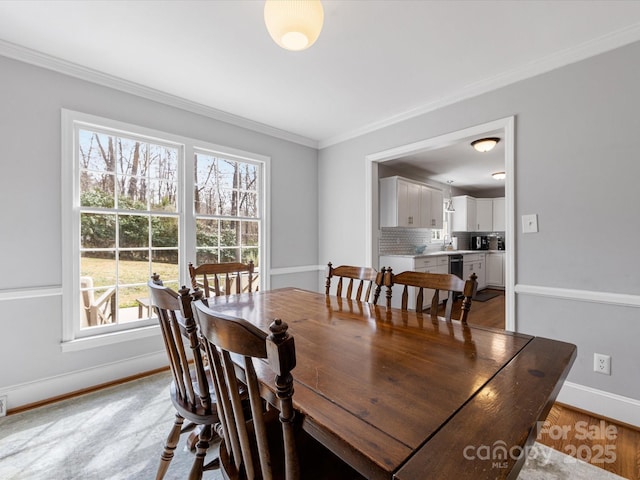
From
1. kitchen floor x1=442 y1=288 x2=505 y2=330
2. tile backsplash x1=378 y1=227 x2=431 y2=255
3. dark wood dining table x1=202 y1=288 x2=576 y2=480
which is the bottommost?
kitchen floor x1=442 y1=288 x2=505 y2=330

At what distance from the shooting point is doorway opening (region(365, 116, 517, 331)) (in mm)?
2441

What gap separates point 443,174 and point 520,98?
11.8 feet

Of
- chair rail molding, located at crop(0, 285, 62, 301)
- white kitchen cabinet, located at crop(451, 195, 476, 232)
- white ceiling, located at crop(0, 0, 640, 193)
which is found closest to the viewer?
white ceiling, located at crop(0, 0, 640, 193)

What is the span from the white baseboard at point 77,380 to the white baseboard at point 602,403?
11.1 feet

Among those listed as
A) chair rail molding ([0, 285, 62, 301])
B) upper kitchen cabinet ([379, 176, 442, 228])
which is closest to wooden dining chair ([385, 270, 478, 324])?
chair rail molding ([0, 285, 62, 301])

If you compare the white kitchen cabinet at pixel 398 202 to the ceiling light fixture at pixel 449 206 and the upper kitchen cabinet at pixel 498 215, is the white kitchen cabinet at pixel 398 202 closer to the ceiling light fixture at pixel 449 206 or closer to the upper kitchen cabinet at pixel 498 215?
the ceiling light fixture at pixel 449 206

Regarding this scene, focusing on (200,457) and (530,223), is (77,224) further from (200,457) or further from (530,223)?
(530,223)

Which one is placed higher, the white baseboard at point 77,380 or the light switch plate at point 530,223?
the light switch plate at point 530,223

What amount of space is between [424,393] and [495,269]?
23.8ft

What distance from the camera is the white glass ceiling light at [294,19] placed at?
136 cm

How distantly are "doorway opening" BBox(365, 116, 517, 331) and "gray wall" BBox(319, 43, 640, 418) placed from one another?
0.04m

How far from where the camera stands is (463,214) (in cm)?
688

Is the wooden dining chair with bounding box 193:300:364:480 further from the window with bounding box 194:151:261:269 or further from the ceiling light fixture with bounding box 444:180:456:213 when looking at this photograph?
the ceiling light fixture with bounding box 444:180:456:213

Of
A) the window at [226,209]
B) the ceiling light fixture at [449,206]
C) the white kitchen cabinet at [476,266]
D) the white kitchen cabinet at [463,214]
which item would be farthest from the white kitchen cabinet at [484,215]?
the window at [226,209]
